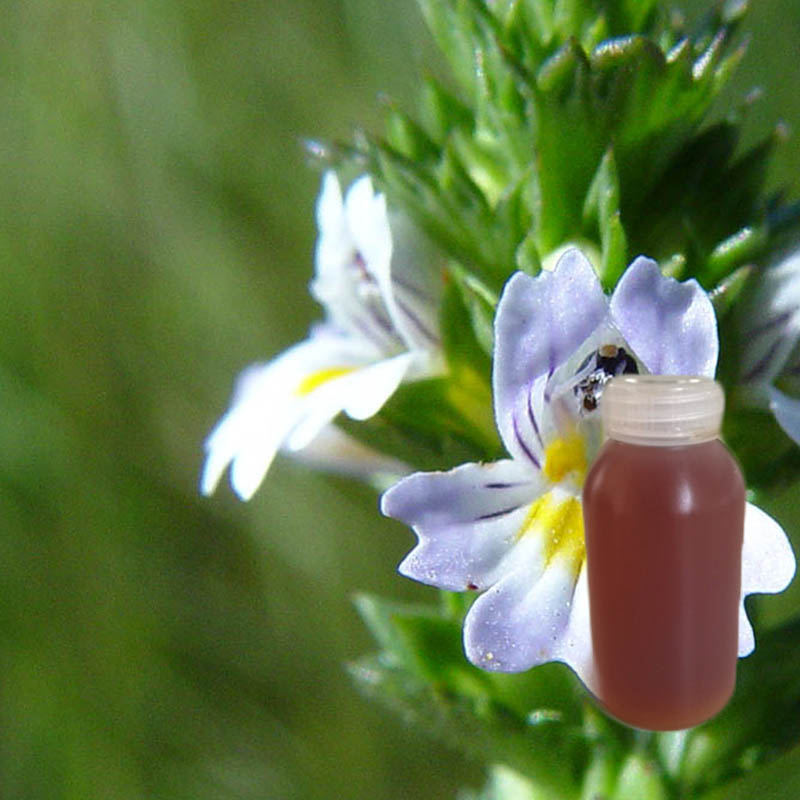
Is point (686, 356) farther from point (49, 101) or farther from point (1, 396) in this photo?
point (49, 101)

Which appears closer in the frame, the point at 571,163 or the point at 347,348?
the point at 571,163

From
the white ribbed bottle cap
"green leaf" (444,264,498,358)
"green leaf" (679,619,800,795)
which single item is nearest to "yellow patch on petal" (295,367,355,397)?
"green leaf" (444,264,498,358)

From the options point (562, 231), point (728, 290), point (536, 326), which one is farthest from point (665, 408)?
point (562, 231)

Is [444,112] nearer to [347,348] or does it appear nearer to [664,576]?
[347,348]

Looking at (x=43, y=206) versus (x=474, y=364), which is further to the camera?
(x=43, y=206)

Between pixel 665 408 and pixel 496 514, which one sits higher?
pixel 665 408

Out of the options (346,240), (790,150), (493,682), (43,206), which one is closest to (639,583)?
(493,682)
